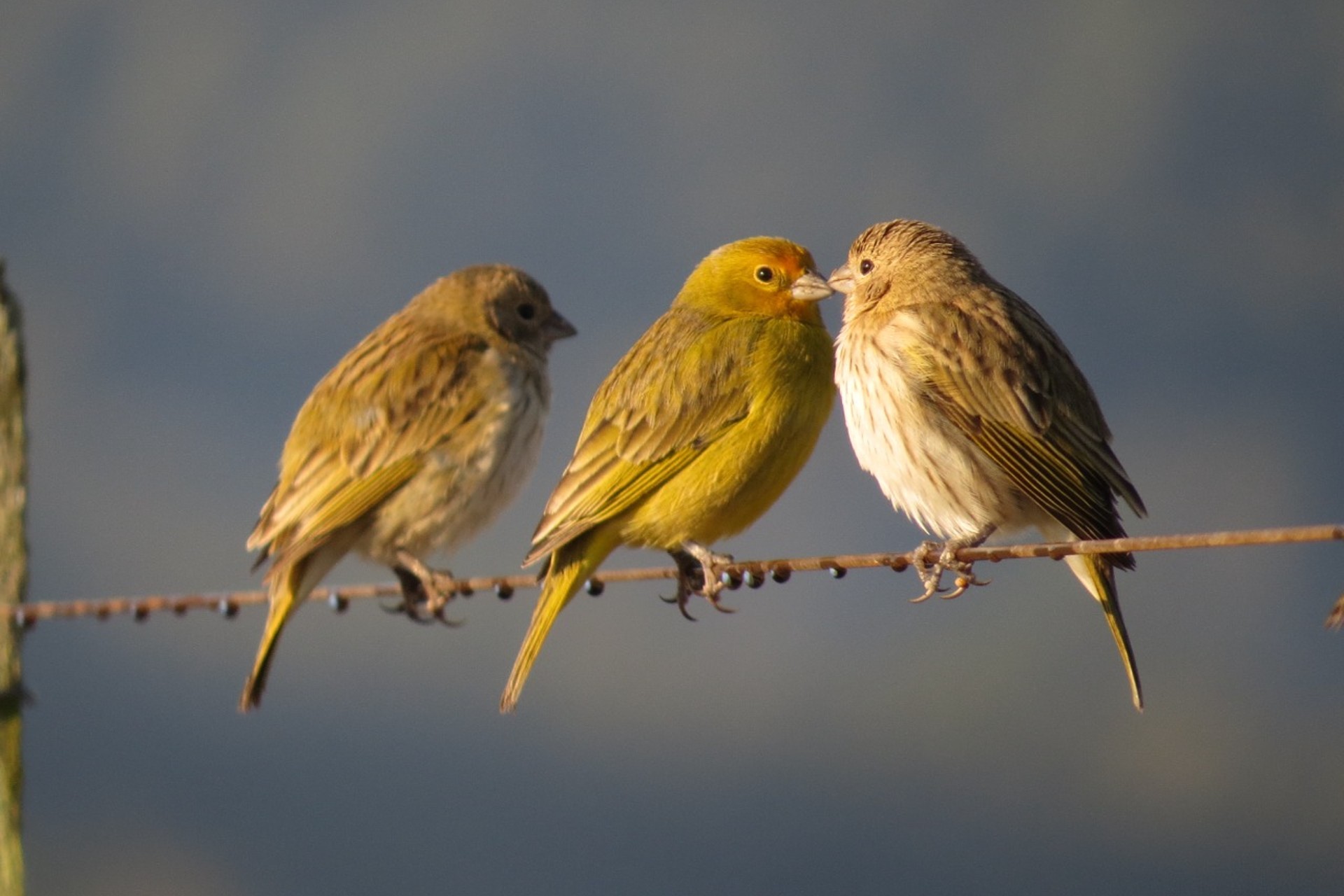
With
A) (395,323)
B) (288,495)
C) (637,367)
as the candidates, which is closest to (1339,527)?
(637,367)

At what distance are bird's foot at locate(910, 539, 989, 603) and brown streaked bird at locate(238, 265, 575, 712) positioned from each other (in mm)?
2104

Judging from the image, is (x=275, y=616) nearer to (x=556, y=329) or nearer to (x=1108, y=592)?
(x=556, y=329)

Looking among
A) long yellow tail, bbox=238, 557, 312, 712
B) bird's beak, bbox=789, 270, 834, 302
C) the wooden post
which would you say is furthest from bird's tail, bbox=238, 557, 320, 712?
bird's beak, bbox=789, 270, 834, 302

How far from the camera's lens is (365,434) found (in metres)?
6.71

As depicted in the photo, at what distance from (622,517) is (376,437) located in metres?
1.27

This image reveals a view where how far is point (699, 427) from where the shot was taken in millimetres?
6016

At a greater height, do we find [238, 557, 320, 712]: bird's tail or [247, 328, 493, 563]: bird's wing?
[247, 328, 493, 563]: bird's wing

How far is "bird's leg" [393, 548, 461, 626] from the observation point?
6.74 m

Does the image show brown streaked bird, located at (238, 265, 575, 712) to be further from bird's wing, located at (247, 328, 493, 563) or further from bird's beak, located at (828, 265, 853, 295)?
bird's beak, located at (828, 265, 853, 295)

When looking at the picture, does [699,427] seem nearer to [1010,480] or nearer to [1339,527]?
[1010,480]

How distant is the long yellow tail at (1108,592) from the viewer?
554 cm

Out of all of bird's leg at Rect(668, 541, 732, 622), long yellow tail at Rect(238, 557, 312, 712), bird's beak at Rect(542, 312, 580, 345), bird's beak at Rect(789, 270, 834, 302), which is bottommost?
long yellow tail at Rect(238, 557, 312, 712)

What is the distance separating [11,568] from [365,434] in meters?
1.64

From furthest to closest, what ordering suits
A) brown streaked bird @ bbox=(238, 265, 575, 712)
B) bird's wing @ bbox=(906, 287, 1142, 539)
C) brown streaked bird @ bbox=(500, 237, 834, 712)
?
brown streaked bird @ bbox=(238, 265, 575, 712) < brown streaked bird @ bbox=(500, 237, 834, 712) < bird's wing @ bbox=(906, 287, 1142, 539)
